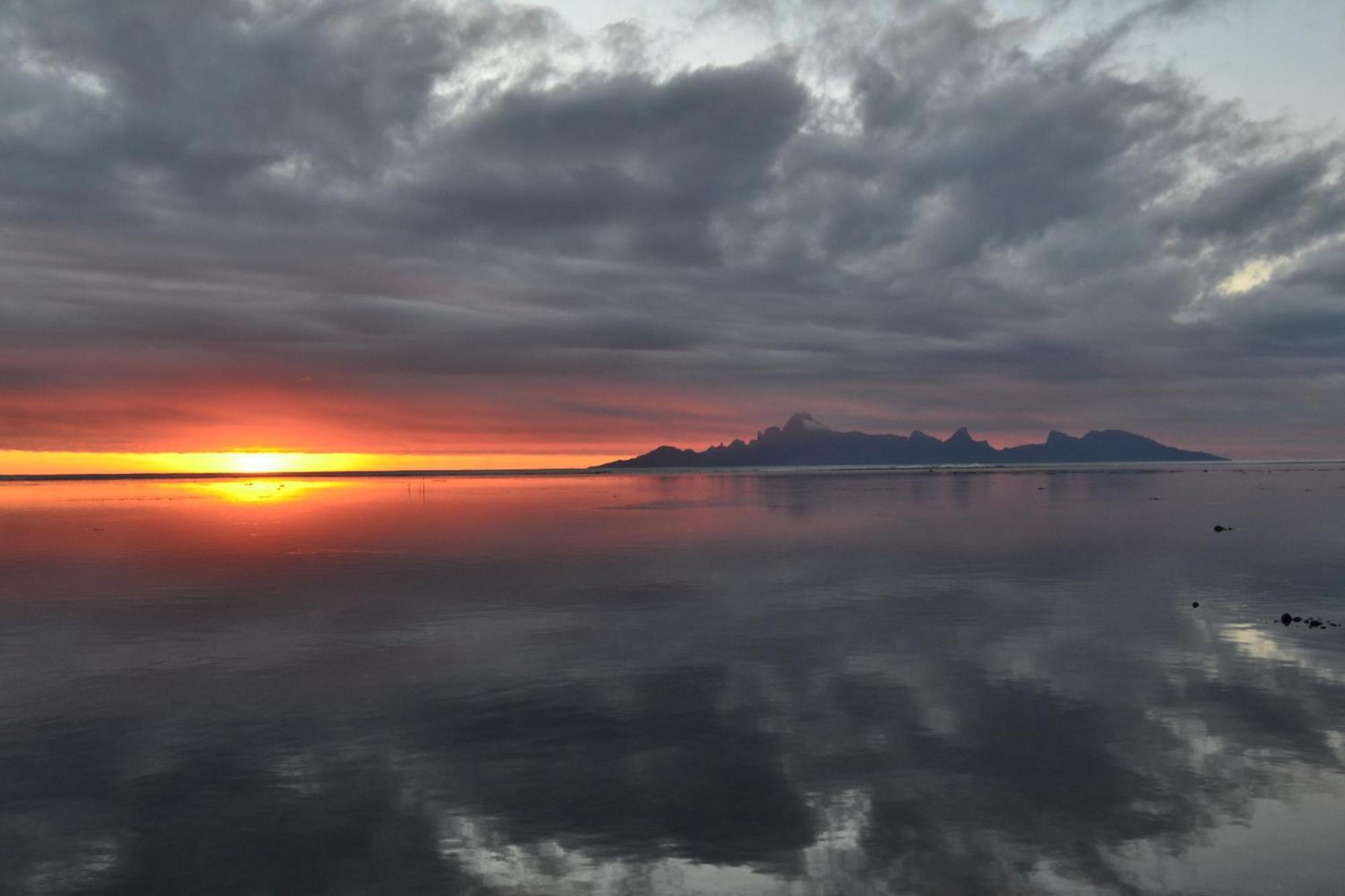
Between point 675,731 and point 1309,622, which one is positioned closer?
point 675,731

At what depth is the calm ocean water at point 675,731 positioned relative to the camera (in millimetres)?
10781

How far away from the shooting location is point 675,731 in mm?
15875

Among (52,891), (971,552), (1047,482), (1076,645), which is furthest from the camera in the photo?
(1047,482)

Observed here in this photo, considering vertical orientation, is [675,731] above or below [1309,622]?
below

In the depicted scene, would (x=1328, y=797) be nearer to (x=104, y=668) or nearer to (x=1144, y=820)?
(x=1144, y=820)

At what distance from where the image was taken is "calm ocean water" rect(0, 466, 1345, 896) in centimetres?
1078

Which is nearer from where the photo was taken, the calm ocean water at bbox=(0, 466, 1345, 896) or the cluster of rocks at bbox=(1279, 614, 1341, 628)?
the calm ocean water at bbox=(0, 466, 1345, 896)

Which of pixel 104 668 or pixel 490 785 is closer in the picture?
pixel 490 785

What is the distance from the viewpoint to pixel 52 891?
10266 mm

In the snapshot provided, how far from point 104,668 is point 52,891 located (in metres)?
12.3

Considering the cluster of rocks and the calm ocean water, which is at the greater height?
the cluster of rocks

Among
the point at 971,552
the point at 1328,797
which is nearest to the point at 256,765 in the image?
the point at 1328,797

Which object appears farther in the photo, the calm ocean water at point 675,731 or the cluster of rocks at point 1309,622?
the cluster of rocks at point 1309,622

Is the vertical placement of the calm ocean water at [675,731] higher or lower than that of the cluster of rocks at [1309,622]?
lower
